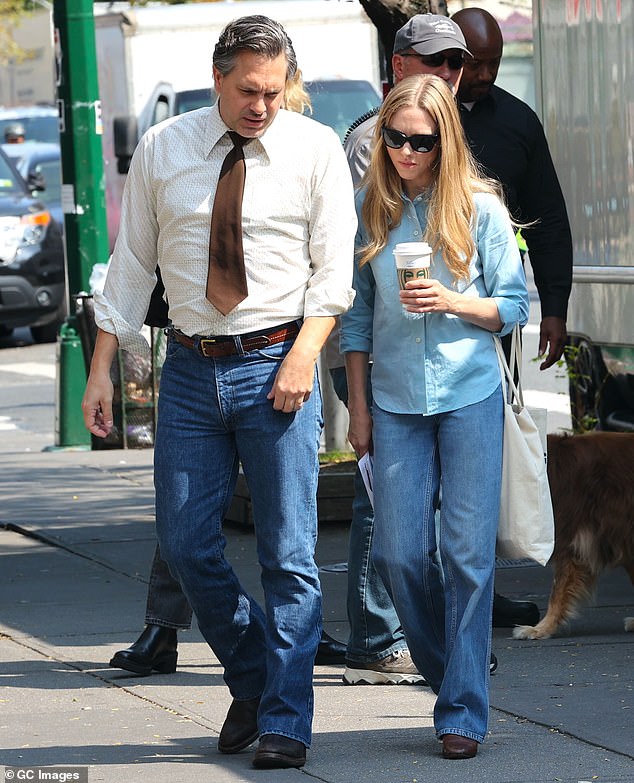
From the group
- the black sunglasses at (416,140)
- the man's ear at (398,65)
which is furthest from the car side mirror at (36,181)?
the black sunglasses at (416,140)

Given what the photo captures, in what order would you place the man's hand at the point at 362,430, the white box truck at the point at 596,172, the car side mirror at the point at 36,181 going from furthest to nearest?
the car side mirror at the point at 36,181, the white box truck at the point at 596,172, the man's hand at the point at 362,430

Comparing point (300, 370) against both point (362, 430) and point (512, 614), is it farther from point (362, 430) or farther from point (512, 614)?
point (512, 614)

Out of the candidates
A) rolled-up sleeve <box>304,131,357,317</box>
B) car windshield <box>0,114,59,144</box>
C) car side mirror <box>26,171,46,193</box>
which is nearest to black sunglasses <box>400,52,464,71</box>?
rolled-up sleeve <box>304,131,357,317</box>

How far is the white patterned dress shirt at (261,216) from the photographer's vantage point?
456 cm

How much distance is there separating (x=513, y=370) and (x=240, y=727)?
1.27 m

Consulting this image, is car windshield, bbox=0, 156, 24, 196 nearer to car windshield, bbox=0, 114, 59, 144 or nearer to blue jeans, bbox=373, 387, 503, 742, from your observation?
car windshield, bbox=0, 114, 59, 144

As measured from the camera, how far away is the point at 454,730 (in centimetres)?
462

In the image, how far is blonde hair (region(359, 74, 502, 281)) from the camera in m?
4.65

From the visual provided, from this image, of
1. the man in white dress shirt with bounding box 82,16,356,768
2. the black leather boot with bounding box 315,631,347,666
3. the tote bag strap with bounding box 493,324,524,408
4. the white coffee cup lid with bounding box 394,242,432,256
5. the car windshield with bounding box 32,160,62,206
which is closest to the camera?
the white coffee cup lid with bounding box 394,242,432,256

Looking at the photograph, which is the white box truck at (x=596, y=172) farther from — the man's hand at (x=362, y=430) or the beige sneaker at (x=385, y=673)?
the man's hand at (x=362, y=430)

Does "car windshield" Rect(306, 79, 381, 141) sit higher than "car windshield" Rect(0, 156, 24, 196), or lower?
higher

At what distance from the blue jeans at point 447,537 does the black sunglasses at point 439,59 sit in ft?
4.35

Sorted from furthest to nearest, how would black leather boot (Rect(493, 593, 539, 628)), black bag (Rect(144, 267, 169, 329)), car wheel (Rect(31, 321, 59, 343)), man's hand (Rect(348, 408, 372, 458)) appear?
1. car wheel (Rect(31, 321, 59, 343))
2. black leather boot (Rect(493, 593, 539, 628))
3. black bag (Rect(144, 267, 169, 329))
4. man's hand (Rect(348, 408, 372, 458))

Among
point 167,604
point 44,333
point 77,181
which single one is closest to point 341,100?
point 44,333
